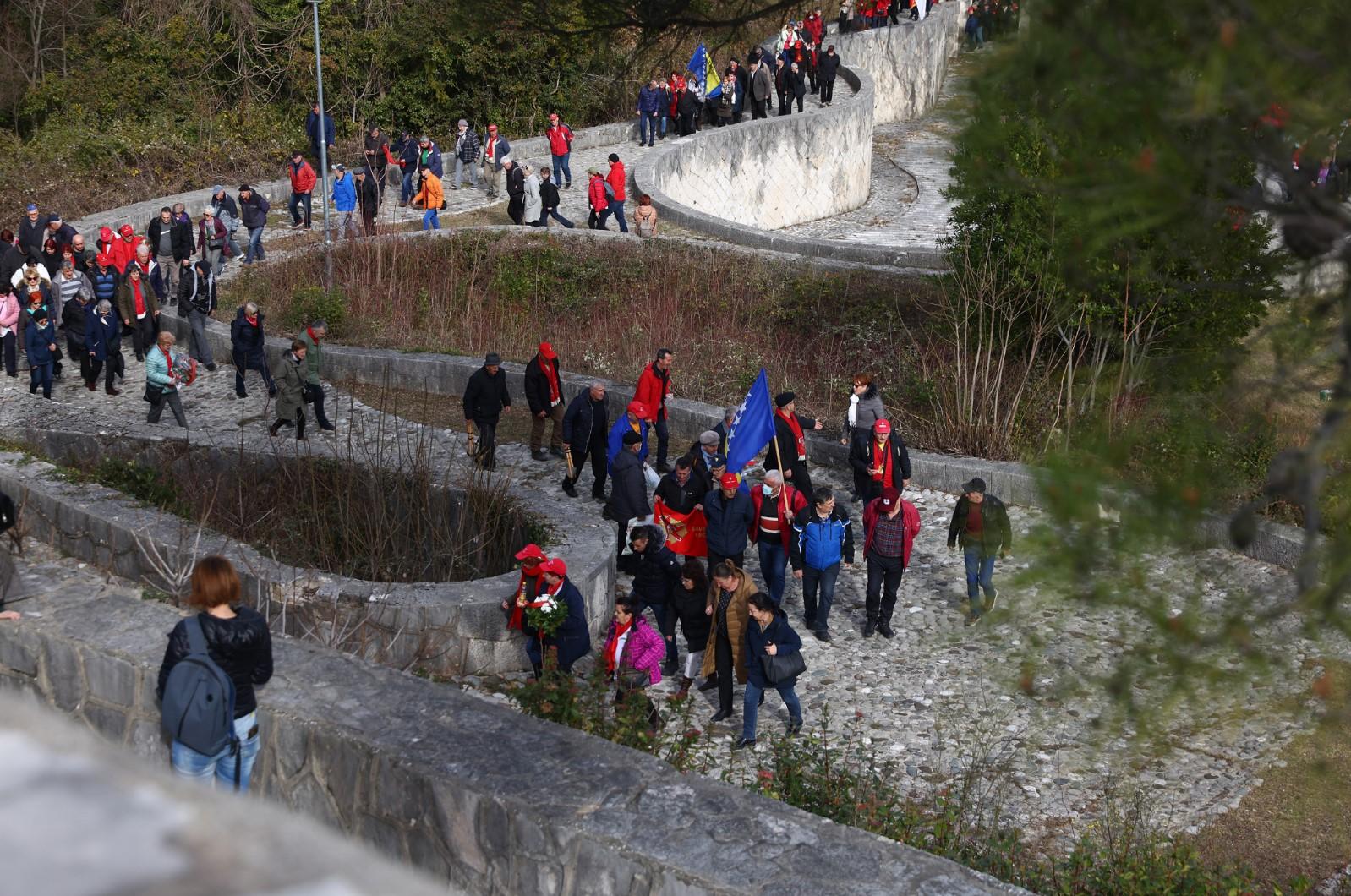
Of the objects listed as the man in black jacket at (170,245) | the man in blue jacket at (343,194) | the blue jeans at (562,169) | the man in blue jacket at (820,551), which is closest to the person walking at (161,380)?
the man in black jacket at (170,245)

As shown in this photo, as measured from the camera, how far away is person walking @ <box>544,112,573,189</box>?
2653 centimetres

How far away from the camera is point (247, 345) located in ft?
51.8

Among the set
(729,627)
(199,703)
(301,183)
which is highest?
(301,183)

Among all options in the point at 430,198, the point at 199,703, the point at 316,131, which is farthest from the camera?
the point at 316,131

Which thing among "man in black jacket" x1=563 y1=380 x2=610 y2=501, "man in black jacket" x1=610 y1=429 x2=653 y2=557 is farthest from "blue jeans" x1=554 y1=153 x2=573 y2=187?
"man in black jacket" x1=610 y1=429 x2=653 y2=557

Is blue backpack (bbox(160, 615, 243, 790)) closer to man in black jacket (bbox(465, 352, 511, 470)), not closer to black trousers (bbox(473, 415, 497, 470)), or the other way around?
black trousers (bbox(473, 415, 497, 470))

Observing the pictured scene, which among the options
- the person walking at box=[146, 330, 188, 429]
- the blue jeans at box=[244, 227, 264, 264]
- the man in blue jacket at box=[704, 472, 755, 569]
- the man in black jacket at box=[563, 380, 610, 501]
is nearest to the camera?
the man in blue jacket at box=[704, 472, 755, 569]

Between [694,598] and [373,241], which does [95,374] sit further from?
[694,598]

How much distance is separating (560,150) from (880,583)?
57.0 feet

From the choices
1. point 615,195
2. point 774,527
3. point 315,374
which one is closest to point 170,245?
point 315,374

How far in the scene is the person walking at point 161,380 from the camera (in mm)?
14133

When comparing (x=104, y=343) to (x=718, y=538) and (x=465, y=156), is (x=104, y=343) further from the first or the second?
(x=465, y=156)

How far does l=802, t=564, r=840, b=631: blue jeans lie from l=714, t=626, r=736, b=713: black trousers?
4.72 feet

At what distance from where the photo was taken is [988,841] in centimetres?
699
